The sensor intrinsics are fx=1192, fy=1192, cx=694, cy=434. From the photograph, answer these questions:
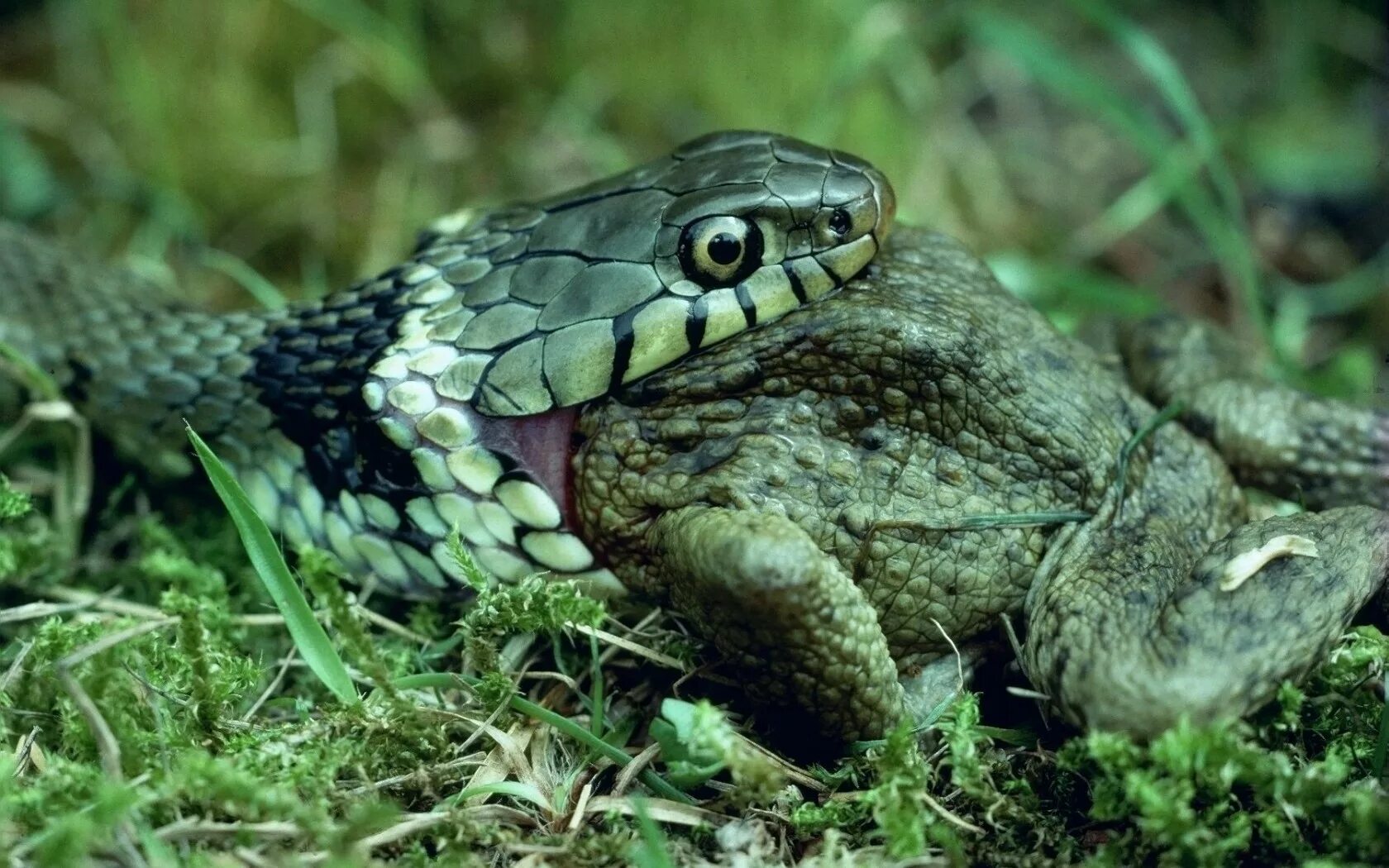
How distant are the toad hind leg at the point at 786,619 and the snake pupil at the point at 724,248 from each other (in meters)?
0.54

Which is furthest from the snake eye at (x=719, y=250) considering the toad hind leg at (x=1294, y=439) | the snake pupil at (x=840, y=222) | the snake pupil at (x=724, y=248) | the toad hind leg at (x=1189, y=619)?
the toad hind leg at (x=1294, y=439)

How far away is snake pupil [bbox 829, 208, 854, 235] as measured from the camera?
2617 millimetres

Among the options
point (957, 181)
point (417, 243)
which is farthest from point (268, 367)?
point (957, 181)

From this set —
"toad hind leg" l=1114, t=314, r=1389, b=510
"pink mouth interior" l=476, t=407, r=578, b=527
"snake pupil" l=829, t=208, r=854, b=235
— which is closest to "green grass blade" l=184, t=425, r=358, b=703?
"pink mouth interior" l=476, t=407, r=578, b=527

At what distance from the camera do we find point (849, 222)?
2.63 m

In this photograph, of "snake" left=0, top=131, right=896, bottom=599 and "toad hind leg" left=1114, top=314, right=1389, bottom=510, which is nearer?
"snake" left=0, top=131, right=896, bottom=599

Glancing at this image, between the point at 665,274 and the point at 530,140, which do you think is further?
the point at 530,140

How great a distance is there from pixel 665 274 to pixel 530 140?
8.58 ft

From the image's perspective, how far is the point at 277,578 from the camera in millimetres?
2551

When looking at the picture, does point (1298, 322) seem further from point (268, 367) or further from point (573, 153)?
point (268, 367)

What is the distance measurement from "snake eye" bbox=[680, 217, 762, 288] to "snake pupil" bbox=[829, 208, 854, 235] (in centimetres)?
17

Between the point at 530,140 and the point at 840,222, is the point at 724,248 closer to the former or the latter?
the point at 840,222

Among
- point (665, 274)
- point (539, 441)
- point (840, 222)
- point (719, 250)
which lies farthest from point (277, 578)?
point (840, 222)

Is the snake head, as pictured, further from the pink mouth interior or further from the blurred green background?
the blurred green background
